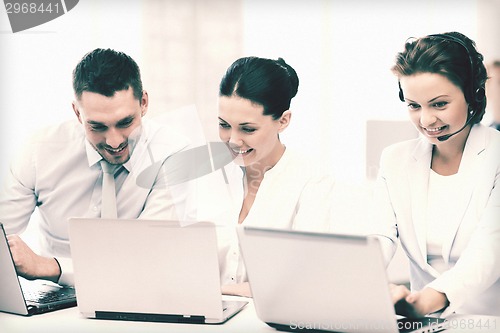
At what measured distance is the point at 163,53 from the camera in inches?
143

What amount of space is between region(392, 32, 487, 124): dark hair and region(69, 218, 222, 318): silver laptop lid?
82 centimetres

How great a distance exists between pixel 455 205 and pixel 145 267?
933 millimetres

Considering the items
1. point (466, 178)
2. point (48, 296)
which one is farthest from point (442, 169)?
point (48, 296)

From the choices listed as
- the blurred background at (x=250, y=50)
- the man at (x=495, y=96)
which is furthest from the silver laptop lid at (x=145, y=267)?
the blurred background at (x=250, y=50)

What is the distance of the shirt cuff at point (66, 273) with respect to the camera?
6.36 feet

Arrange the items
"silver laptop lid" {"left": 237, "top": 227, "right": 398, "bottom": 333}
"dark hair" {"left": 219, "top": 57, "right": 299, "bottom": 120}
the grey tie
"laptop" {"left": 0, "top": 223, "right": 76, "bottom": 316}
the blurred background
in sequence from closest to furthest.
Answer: "silver laptop lid" {"left": 237, "top": 227, "right": 398, "bottom": 333}, "laptop" {"left": 0, "top": 223, "right": 76, "bottom": 316}, "dark hair" {"left": 219, "top": 57, "right": 299, "bottom": 120}, the grey tie, the blurred background

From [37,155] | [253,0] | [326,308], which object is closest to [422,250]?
[326,308]

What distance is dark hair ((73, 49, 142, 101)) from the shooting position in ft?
7.29

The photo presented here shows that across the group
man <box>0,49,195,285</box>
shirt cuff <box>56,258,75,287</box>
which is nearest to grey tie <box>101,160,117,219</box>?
man <box>0,49,195,285</box>

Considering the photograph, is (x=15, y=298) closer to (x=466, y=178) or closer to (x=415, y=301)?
(x=415, y=301)

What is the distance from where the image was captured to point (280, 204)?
2148mm

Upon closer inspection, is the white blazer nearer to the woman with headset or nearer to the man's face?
the woman with headset

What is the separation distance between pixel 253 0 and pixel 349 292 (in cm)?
217

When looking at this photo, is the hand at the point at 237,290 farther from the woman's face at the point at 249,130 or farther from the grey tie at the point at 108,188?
the grey tie at the point at 108,188
